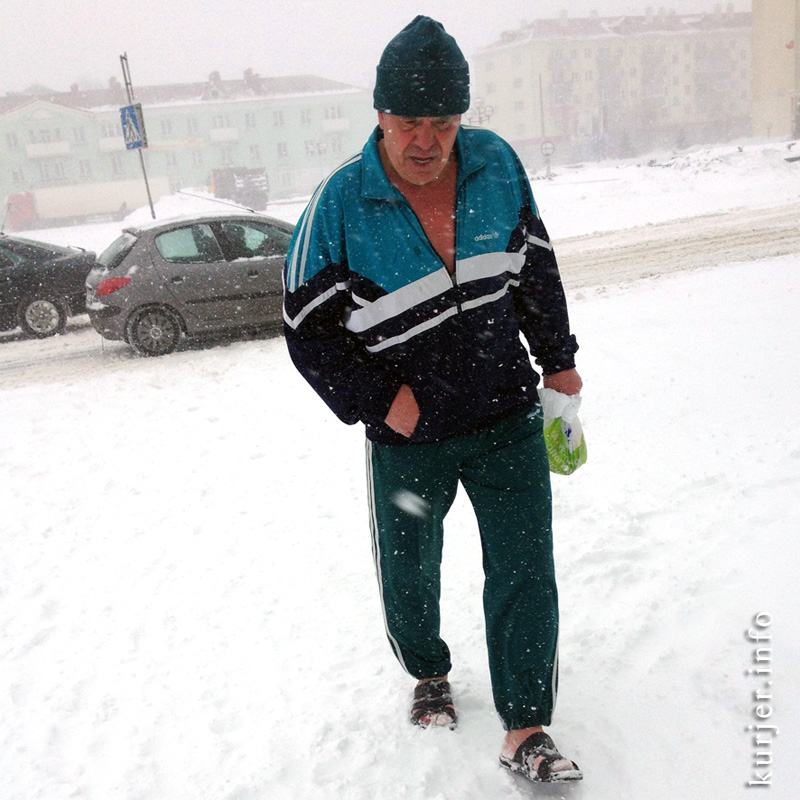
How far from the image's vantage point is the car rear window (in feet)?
28.9

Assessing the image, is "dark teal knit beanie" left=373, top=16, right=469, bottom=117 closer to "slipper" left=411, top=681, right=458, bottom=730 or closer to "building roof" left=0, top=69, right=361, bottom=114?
"slipper" left=411, top=681, right=458, bottom=730

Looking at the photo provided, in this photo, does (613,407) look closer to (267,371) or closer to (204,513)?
(204,513)

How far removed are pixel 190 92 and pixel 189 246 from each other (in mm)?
68330

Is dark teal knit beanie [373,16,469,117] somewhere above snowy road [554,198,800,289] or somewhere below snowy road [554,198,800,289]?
above

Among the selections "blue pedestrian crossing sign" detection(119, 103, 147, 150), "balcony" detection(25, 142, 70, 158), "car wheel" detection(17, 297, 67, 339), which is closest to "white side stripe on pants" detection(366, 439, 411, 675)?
"car wheel" detection(17, 297, 67, 339)

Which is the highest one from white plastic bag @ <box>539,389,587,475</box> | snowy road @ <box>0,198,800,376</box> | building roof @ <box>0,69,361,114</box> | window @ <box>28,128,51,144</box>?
building roof @ <box>0,69,361,114</box>

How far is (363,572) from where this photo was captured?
365 centimetres

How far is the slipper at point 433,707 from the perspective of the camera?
2.57m

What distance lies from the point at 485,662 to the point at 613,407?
2796 mm

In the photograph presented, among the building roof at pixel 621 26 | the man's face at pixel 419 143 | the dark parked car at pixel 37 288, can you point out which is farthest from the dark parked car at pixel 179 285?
the building roof at pixel 621 26

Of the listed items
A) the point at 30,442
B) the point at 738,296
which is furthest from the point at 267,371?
the point at 738,296

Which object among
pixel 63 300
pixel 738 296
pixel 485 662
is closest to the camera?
pixel 485 662

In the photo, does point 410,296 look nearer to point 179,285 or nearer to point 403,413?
point 403,413

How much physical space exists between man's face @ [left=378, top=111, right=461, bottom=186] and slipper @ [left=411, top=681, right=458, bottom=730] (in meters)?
1.61
